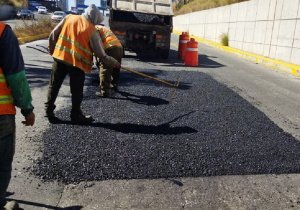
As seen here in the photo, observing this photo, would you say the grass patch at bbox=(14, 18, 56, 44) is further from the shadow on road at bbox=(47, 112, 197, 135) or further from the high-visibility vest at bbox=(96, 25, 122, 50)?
the shadow on road at bbox=(47, 112, 197, 135)

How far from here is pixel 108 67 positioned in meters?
6.92

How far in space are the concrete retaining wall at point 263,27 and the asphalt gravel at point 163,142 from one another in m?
7.89

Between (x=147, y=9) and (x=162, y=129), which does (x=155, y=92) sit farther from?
(x=147, y=9)

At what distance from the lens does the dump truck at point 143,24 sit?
12859 mm

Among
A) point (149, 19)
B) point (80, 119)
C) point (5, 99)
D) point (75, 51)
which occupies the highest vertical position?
point (149, 19)

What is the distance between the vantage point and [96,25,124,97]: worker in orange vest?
689 centimetres

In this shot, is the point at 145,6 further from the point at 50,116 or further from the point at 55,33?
the point at 50,116

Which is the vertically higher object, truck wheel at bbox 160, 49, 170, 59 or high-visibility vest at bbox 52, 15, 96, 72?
high-visibility vest at bbox 52, 15, 96, 72

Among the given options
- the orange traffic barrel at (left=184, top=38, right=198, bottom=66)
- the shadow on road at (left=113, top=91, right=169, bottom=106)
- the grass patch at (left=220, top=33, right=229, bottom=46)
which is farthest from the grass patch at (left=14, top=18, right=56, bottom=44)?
the shadow on road at (left=113, top=91, right=169, bottom=106)

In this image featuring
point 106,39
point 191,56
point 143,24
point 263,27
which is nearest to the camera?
point 106,39

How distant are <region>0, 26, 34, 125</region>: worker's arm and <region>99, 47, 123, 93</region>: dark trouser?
4282 millimetres

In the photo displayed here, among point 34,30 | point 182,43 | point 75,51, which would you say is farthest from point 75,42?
point 34,30

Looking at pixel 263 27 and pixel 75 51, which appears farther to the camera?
pixel 263 27

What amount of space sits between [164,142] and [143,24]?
9.02 meters
